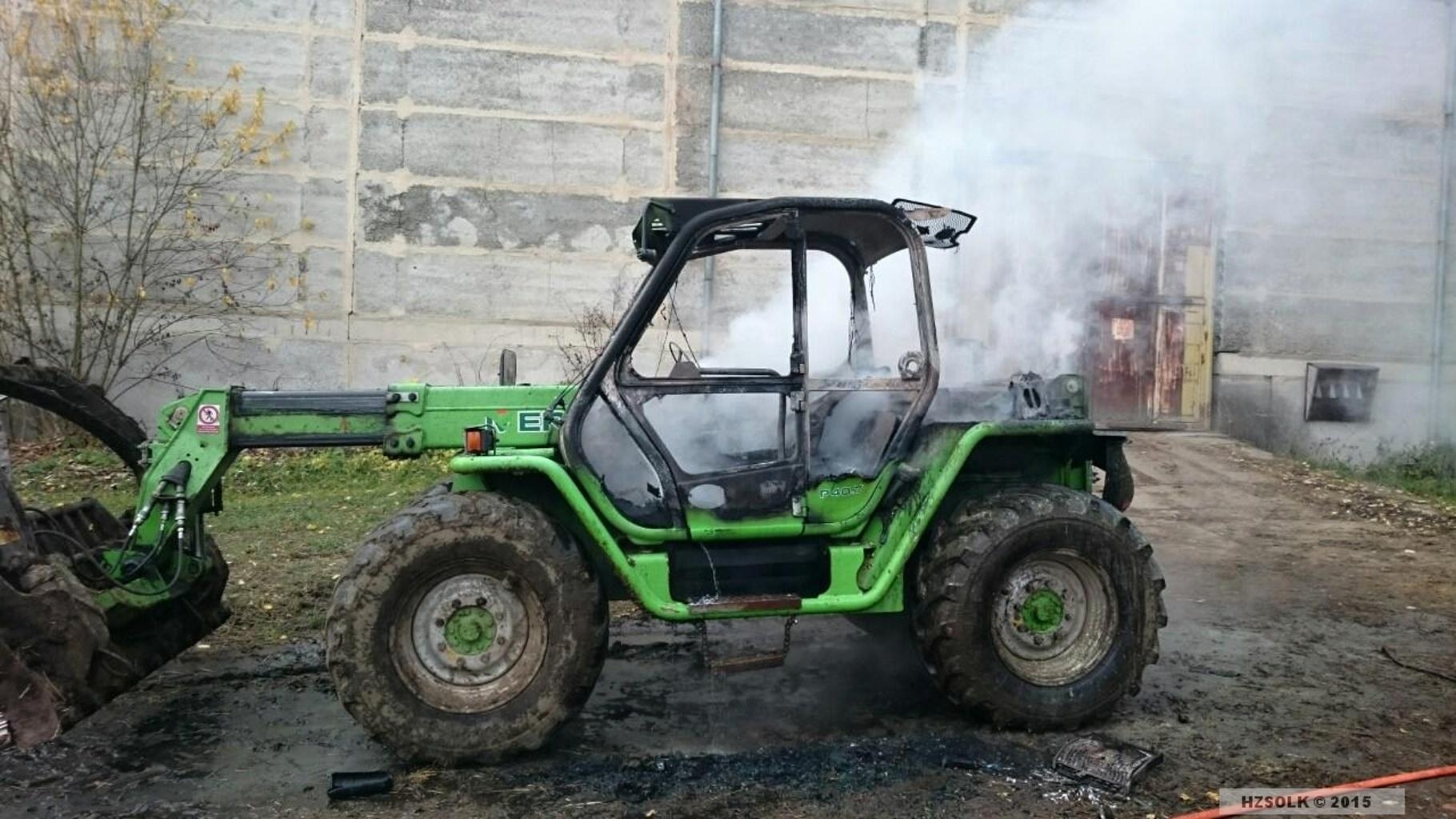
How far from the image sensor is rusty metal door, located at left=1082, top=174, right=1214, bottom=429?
499 inches

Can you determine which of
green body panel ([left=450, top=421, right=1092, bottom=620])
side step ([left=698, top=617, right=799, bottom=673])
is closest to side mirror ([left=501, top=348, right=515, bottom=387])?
green body panel ([left=450, top=421, right=1092, bottom=620])

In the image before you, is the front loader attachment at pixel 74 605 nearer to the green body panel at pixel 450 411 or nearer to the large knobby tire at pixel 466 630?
the large knobby tire at pixel 466 630

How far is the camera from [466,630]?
4094 millimetres

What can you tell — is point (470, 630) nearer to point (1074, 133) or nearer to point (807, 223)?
point (807, 223)

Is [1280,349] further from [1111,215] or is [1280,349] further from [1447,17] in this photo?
[1111,215]

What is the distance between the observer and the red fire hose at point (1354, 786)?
3553 mm

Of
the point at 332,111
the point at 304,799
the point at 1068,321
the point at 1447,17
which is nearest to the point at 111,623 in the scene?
the point at 304,799

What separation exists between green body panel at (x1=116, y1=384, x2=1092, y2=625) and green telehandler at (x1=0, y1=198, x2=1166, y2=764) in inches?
0.4

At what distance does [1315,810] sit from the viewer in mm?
3635

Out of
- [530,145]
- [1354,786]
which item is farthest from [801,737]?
[530,145]

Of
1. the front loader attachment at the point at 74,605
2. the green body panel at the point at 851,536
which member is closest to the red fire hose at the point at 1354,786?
the green body panel at the point at 851,536

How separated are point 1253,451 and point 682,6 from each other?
8.60 m

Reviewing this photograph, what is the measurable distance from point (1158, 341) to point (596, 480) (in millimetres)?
10594

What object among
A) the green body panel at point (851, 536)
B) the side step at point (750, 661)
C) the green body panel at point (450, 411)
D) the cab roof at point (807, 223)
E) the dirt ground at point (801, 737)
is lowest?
the dirt ground at point (801, 737)
